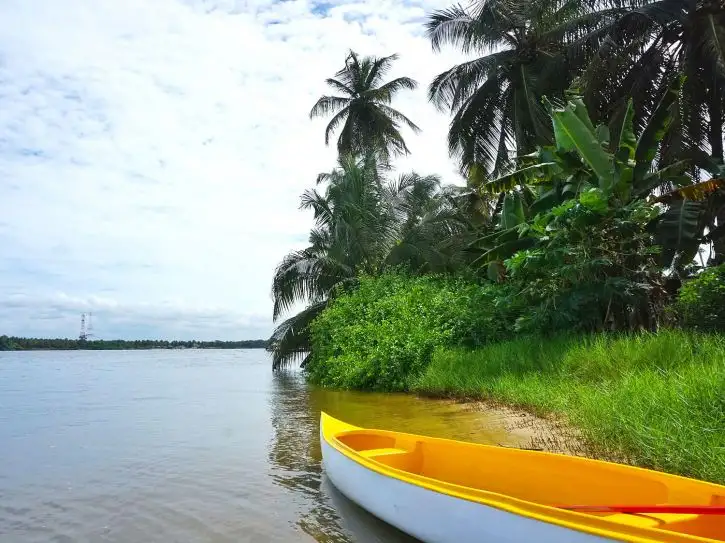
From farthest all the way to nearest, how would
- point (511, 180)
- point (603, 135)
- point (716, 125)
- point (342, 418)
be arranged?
point (716, 125) < point (511, 180) < point (603, 135) < point (342, 418)

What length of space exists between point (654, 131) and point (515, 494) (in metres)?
9.28

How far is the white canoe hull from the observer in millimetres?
2930

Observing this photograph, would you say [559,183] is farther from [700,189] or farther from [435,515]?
[435,515]

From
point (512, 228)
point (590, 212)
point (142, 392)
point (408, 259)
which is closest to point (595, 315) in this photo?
point (590, 212)

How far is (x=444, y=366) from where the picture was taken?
39.4 feet

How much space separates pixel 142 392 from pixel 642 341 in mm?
14659

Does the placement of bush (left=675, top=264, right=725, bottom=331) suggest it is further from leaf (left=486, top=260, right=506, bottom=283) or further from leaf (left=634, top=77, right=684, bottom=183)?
leaf (left=486, top=260, right=506, bottom=283)

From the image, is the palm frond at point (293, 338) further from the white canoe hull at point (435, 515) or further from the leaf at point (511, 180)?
the white canoe hull at point (435, 515)

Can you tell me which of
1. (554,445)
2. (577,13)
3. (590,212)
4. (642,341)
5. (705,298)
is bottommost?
(554,445)

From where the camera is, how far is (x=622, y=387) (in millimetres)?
6246

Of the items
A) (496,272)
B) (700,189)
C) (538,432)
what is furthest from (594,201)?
(538,432)

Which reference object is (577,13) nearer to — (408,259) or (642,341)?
(408,259)

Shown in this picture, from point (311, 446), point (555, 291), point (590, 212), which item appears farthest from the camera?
point (555, 291)

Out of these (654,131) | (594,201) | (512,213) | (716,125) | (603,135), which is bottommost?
(594,201)
